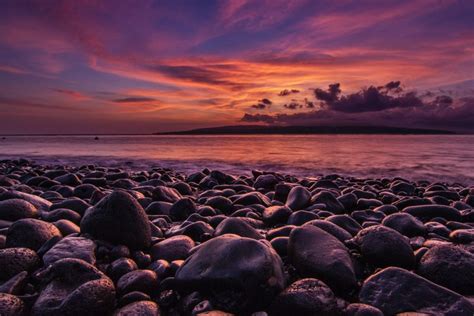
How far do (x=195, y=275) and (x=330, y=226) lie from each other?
1.53 meters

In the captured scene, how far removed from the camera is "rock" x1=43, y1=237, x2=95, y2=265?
2.62 m

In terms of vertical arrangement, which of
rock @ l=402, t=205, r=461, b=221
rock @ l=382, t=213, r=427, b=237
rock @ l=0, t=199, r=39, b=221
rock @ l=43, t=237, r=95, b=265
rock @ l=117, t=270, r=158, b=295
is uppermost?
rock @ l=0, t=199, r=39, b=221

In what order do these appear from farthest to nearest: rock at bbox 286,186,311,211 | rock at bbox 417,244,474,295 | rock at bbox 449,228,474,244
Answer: rock at bbox 286,186,311,211, rock at bbox 449,228,474,244, rock at bbox 417,244,474,295

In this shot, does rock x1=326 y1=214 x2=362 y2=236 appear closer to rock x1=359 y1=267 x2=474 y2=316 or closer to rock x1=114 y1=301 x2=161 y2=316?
rock x1=359 y1=267 x2=474 y2=316

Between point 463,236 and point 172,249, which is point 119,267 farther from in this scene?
point 463,236

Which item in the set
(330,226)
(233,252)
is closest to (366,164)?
(330,226)

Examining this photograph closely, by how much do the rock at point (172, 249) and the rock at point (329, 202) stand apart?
2881mm

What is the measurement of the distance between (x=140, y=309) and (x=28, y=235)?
1.47 m

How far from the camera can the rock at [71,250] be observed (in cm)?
262

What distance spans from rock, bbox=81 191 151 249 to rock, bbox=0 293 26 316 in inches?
34.5

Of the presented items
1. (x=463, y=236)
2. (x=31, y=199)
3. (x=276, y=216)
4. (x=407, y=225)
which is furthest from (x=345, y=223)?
(x=31, y=199)

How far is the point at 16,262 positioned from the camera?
2.51 metres

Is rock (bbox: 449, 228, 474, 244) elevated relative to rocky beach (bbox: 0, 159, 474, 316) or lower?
lower

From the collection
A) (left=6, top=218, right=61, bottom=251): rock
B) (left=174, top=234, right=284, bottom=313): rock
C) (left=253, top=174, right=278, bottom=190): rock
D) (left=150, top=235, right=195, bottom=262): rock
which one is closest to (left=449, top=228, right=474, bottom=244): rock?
(left=174, top=234, right=284, bottom=313): rock
